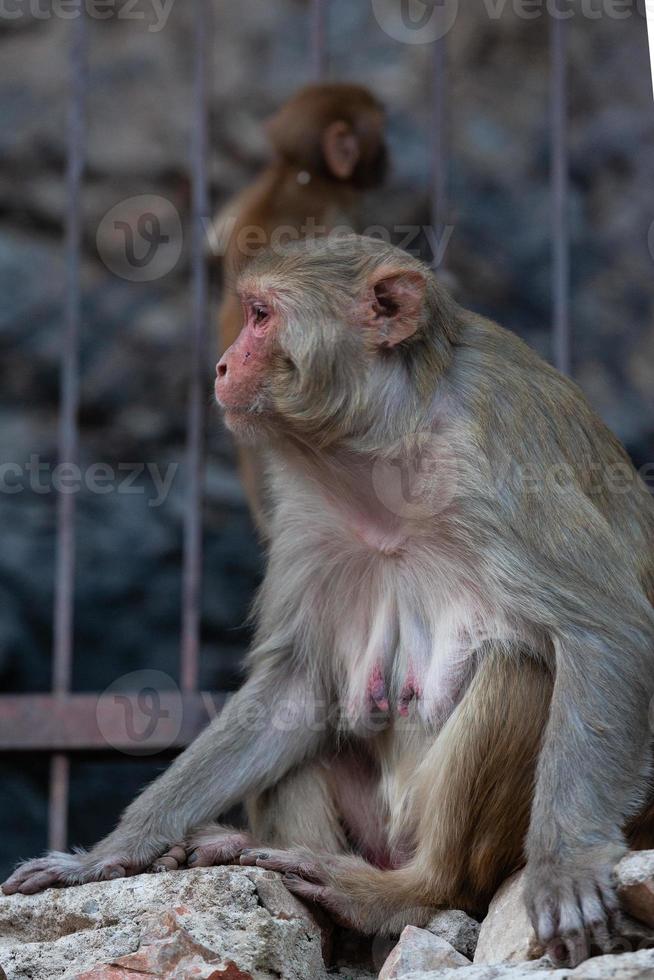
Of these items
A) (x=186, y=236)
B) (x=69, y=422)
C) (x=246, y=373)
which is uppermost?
(x=186, y=236)

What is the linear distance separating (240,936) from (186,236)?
4.38 meters

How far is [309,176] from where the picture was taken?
6645mm

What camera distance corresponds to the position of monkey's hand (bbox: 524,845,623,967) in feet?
9.75

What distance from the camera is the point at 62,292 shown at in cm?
724

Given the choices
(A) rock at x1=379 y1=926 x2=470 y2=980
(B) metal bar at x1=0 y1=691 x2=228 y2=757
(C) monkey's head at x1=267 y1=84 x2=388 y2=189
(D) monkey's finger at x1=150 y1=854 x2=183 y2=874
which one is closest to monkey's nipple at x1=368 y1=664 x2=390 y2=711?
(D) monkey's finger at x1=150 y1=854 x2=183 y2=874

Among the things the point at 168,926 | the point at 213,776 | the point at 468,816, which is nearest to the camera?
the point at 168,926

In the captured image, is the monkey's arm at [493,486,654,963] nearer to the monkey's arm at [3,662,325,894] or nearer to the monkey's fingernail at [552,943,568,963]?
the monkey's fingernail at [552,943,568,963]

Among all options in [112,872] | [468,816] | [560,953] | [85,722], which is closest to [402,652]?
[468,816]

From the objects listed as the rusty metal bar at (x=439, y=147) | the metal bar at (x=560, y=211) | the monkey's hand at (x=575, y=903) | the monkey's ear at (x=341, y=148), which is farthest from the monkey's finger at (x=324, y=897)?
the monkey's ear at (x=341, y=148)

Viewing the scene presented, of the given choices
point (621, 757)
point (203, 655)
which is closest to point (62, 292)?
point (203, 655)

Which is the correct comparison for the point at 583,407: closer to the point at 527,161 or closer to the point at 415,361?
the point at 415,361

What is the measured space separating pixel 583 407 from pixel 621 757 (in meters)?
0.88

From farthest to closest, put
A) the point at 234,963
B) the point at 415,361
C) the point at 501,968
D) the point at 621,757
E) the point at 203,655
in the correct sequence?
the point at 203,655 < the point at 415,361 < the point at 621,757 < the point at 234,963 < the point at 501,968

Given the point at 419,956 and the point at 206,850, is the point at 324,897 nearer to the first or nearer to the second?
the point at 206,850
